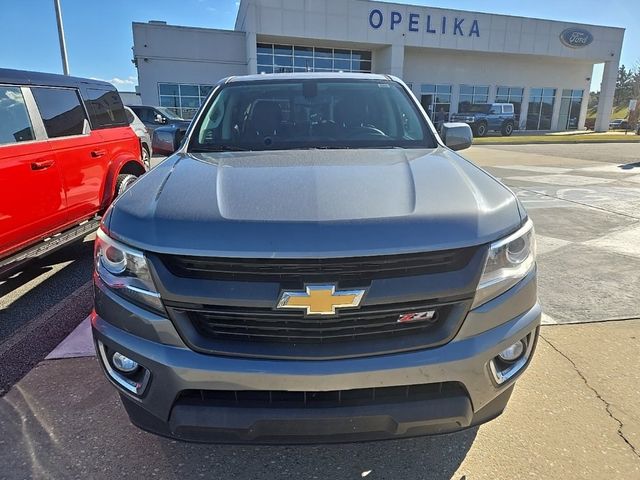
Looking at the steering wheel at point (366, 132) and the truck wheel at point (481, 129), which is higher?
the steering wheel at point (366, 132)

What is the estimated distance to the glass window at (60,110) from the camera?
169 inches

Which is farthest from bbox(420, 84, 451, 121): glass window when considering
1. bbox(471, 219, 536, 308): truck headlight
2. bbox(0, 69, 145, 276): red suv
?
bbox(471, 219, 536, 308): truck headlight

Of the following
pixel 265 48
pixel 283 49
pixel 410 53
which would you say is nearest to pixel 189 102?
pixel 265 48

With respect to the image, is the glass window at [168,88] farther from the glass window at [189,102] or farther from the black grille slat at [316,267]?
the black grille slat at [316,267]

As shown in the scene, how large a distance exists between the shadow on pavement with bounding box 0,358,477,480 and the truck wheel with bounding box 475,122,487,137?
30803mm

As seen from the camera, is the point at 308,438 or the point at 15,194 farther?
the point at 15,194

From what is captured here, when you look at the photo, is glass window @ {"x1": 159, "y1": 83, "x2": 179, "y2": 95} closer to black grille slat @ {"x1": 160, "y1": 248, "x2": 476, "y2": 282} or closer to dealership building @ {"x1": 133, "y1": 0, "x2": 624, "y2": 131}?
dealership building @ {"x1": 133, "y1": 0, "x2": 624, "y2": 131}

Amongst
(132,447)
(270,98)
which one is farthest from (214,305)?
(270,98)

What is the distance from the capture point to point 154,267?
1724mm

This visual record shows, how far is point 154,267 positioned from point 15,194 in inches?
108

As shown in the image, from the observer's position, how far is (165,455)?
2201 millimetres

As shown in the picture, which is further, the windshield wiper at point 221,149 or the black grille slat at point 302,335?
the windshield wiper at point 221,149

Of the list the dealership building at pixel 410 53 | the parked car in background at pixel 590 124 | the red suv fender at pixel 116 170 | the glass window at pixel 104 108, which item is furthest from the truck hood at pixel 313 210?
the parked car in background at pixel 590 124

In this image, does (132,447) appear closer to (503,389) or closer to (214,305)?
Answer: (214,305)
